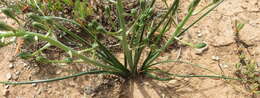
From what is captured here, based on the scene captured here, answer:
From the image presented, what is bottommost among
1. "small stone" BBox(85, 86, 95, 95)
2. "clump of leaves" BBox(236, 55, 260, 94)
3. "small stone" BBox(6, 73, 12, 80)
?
"clump of leaves" BBox(236, 55, 260, 94)

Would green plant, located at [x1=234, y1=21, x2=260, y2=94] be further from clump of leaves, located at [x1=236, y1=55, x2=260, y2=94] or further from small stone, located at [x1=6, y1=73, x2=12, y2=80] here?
small stone, located at [x1=6, y1=73, x2=12, y2=80]

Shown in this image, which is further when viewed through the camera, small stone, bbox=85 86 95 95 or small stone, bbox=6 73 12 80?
small stone, bbox=6 73 12 80

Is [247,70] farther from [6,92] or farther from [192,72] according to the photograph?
[6,92]

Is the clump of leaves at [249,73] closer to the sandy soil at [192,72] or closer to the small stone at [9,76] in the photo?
the sandy soil at [192,72]

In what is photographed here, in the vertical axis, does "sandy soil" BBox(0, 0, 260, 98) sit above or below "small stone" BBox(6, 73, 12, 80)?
below

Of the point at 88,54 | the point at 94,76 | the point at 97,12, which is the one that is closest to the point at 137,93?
the point at 94,76

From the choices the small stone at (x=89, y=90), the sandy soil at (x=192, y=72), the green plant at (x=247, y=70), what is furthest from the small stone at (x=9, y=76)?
the green plant at (x=247, y=70)

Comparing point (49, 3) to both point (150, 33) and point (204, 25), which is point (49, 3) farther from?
point (204, 25)

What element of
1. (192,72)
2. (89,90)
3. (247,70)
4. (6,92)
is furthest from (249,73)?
(6,92)

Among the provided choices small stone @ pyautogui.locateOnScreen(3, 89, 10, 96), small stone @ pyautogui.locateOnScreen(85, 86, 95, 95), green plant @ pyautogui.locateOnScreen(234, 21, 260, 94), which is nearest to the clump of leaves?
green plant @ pyautogui.locateOnScreen(234, 21, 260, 94)
